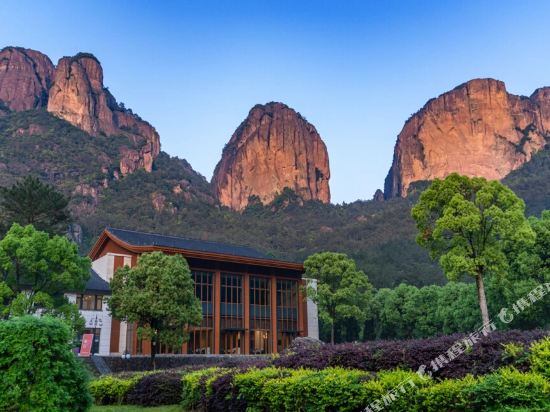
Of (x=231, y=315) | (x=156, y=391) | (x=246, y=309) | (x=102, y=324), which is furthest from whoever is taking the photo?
(x=246, y=309)

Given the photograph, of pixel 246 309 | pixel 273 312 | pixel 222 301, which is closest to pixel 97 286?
pixel 222 301

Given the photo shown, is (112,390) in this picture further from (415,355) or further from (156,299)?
(156,299)

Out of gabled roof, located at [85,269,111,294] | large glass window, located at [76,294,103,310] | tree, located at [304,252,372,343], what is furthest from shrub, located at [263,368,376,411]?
tree, located at [304,252,372,343]

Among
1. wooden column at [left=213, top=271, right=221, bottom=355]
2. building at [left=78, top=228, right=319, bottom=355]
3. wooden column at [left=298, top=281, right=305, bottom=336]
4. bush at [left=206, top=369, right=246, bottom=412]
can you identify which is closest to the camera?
bush at [left=206, top=369, right=246, bottom=412]

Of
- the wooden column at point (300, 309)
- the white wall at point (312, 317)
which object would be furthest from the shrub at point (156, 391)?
the white wall at point (312, 317)

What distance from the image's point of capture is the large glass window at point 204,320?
39.2 metres

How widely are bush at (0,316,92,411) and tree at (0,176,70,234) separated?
115 feet

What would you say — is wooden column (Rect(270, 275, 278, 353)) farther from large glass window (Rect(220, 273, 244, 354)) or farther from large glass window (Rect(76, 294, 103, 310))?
large glass window (Rect(76, 294, 103, 310))

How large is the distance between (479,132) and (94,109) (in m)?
112

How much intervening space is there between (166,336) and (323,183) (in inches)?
5446

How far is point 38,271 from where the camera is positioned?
26156mm

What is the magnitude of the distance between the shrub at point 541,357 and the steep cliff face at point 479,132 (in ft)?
477

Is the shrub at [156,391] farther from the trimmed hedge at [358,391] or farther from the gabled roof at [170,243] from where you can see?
the gabled roof at [170,243]

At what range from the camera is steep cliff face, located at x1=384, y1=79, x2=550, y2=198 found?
147125 mm
